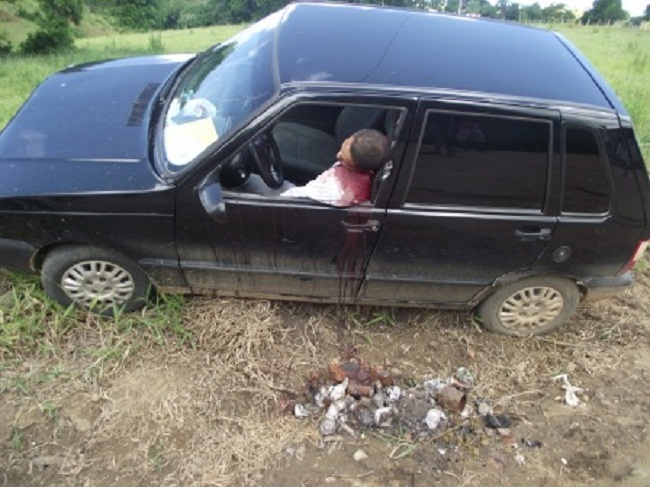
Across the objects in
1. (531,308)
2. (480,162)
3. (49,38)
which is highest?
(480,162)

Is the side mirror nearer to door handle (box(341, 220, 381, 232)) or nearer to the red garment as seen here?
the red garment

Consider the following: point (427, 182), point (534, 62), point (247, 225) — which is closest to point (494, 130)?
point (427, 182)

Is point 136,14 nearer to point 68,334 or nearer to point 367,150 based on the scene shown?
point 68,334

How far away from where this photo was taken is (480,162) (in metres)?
2.80

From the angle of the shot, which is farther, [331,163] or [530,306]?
[530,306]

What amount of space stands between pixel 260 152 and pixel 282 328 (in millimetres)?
1262

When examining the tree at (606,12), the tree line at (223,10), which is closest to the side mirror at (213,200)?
the tree line at (223,10)

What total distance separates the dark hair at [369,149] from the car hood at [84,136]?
1.11 metres

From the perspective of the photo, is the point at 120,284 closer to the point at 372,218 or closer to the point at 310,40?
the point at 372,218

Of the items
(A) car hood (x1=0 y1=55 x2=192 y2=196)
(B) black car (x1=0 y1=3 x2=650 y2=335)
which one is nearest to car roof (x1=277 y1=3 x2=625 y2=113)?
(B) black car (x1=0 y1=3 x2=650 y2=335)

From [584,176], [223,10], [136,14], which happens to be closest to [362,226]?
[584,176]

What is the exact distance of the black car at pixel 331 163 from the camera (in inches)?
109

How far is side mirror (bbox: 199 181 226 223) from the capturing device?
2725 mm

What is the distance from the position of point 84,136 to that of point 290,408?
210 centimetres
